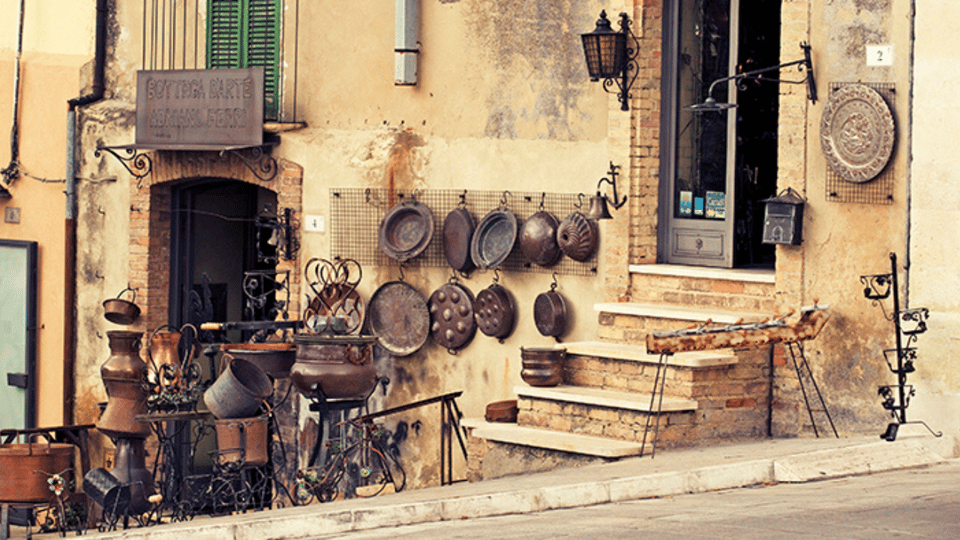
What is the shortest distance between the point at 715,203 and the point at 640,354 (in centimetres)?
166

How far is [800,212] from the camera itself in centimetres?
852

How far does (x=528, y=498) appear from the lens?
7070 mm

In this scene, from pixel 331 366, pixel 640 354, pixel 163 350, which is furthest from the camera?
pixel 163 350

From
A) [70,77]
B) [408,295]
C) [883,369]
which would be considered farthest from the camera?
[70,77]

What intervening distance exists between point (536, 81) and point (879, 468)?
407 centimetres

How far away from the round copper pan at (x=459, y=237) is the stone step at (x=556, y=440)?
166 centimetres

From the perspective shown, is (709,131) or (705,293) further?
(709,131)

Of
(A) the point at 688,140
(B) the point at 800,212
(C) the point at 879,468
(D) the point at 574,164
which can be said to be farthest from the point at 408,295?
(C) the point at 879,468

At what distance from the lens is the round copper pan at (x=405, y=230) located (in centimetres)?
1045

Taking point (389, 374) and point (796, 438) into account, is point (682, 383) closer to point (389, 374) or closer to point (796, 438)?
point (796, 438)

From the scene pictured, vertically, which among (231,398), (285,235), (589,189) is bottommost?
(231,398)

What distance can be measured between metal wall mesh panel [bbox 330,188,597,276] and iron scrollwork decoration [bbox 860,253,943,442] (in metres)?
2.32

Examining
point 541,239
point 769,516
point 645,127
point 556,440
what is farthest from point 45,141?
point 769,516

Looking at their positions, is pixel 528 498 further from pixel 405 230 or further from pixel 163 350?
pixel 163 350
